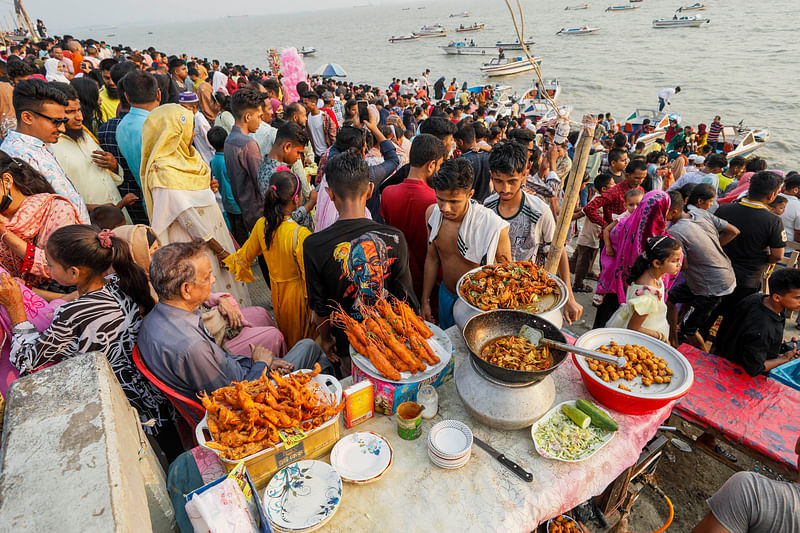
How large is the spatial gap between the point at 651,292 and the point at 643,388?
62.6 inches

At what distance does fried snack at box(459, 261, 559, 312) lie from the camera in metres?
2.88

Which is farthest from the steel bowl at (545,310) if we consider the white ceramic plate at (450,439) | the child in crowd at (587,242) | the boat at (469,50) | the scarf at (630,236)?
the boat at (469,50)

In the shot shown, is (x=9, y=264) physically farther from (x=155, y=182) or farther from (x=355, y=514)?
(x=355, y=514)

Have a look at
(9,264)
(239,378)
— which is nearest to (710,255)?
(239,378)

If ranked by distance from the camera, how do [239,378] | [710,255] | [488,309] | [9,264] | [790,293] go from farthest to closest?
[710,255] → [790,293] → [9,264] → [488,309] → [239,378]

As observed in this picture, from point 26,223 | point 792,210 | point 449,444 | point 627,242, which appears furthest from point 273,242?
point 792,210

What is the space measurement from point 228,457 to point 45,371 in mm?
868

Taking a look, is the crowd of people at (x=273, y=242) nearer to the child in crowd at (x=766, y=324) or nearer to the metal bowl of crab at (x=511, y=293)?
the child in crowd at (x=766, y=324)

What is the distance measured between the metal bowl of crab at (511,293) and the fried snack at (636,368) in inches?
15.5

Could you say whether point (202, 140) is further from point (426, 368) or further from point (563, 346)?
point (563, 346)

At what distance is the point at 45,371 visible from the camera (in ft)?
5.44

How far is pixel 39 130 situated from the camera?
11.7ft

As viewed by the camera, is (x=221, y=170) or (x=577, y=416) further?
(x=221, y=170)

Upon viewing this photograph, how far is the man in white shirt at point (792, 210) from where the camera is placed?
20.6ft
